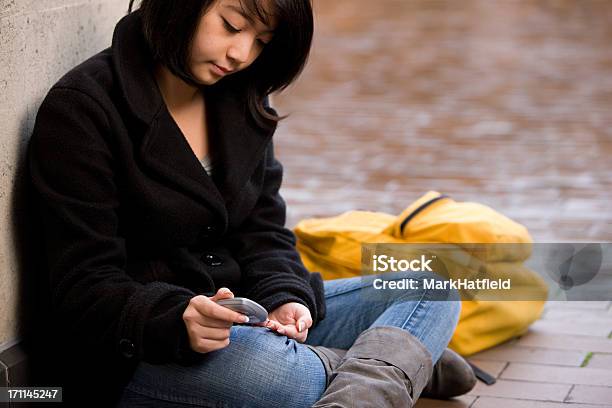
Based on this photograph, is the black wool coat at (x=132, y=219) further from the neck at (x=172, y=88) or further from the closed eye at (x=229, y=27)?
the closed eye at (x=229, y=27)

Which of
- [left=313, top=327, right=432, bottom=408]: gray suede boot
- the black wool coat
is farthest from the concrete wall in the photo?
[left=313, top=327, right=432, bottom=408]: gray suede boot

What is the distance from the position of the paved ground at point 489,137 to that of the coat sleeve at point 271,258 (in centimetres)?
52

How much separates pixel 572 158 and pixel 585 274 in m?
2.57

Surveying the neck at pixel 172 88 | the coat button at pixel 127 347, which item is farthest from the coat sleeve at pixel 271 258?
the coat button at pixel 127 347

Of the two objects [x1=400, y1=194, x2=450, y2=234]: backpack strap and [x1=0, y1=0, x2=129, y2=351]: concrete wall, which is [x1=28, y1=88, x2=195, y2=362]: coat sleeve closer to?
[x1=0, y1=0, x2=129, y2=351]: concrete wall

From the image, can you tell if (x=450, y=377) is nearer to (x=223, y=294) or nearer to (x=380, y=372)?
(x=380, y=372)

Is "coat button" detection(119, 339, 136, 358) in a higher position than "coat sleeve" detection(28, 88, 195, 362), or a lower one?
lower

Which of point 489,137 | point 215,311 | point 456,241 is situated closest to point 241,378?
point 215,311

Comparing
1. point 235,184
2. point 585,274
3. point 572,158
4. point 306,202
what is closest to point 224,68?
point 235,184

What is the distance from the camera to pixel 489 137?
629cm

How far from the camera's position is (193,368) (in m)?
2.25

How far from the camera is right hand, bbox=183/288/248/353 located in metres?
2.08

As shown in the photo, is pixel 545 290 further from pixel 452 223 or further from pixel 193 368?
pixel 193 368

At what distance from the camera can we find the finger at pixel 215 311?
2.06 meters
